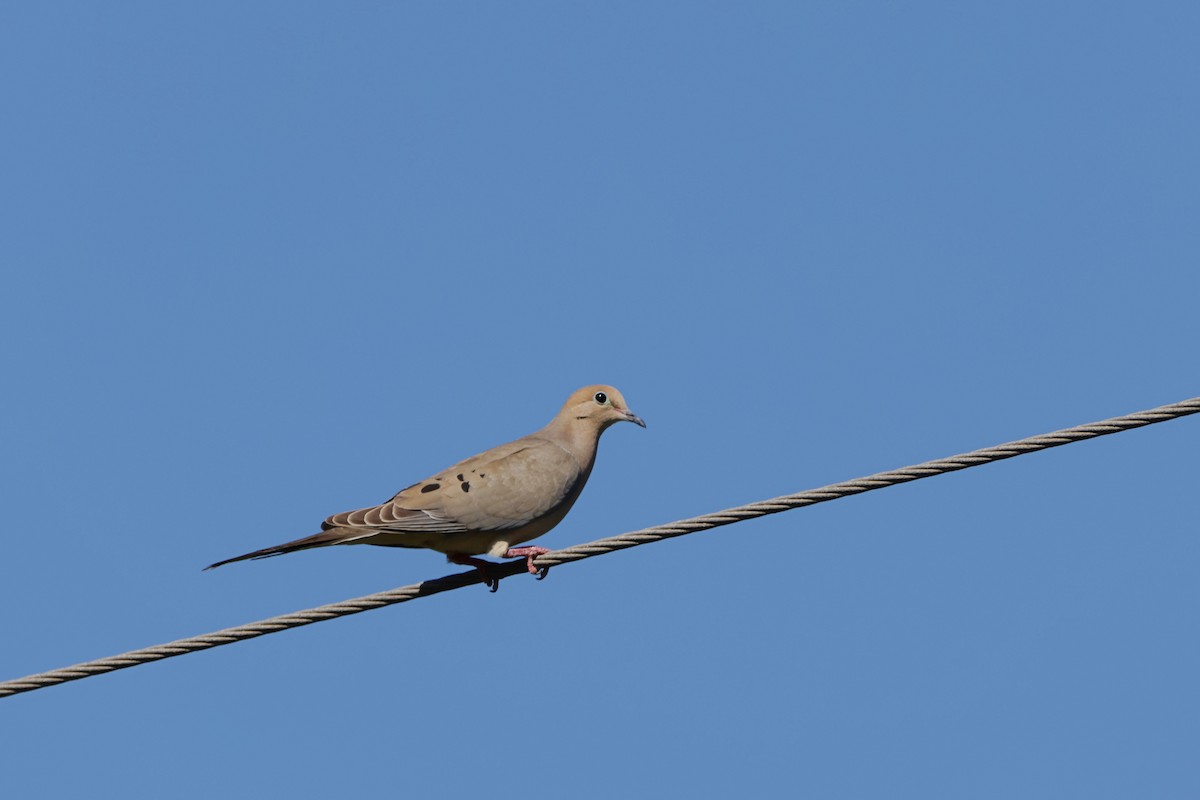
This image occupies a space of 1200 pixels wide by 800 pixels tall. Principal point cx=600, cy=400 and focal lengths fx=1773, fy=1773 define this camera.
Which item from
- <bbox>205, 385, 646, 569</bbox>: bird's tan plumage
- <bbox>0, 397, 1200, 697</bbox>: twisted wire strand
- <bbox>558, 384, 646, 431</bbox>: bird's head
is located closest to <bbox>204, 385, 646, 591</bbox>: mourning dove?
<bbox>205, 385, 646, 569</bbox>: bird's tan plumage

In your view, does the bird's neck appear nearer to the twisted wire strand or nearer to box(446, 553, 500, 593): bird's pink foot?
box(446, 553, 500, 593): bird's pink foot

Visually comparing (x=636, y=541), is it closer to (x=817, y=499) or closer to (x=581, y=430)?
(x=817, y=499)

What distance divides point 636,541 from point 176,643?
1.96 m

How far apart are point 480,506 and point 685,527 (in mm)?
2035

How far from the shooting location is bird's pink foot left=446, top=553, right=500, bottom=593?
887 cm

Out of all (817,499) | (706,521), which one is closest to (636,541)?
(706,521)

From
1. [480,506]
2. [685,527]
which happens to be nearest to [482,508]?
[480,506]

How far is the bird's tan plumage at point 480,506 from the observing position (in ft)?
29.3

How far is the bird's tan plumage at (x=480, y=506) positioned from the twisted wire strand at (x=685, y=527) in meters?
1.13

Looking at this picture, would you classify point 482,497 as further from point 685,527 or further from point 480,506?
point 685,527

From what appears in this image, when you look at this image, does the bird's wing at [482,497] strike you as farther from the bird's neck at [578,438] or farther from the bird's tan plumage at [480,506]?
the bird's neck at [578,438]

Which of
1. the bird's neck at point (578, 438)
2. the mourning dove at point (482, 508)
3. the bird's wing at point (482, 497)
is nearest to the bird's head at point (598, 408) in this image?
the bird's neck at point (578, 438)

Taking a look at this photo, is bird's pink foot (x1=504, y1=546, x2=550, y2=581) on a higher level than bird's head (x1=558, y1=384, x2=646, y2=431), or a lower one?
lower

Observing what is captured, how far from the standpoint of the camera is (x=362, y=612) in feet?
24.9
